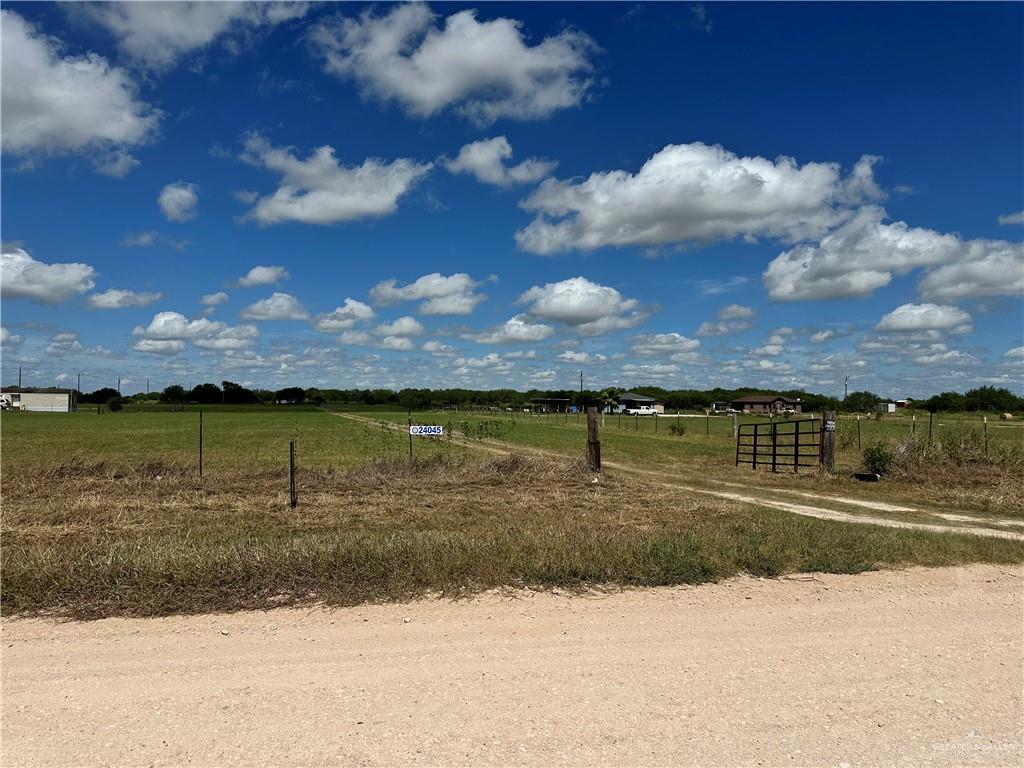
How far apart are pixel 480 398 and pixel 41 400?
8155cm

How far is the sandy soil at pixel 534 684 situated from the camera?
3.58 meters

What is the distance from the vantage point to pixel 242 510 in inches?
451

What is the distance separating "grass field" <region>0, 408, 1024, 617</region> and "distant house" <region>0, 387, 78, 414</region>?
116812 millimetres

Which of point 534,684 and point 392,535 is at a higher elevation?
point 392,535

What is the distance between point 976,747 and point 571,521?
6818 mm

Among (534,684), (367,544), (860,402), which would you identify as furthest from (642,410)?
(534,684)

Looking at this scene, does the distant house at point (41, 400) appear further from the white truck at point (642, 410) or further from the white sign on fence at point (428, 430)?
the white sign on fence at point (428, 430)

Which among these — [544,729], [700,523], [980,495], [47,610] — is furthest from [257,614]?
[980,495]

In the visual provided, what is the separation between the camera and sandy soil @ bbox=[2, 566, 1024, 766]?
3576 mm

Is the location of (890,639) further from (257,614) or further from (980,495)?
(980,495)

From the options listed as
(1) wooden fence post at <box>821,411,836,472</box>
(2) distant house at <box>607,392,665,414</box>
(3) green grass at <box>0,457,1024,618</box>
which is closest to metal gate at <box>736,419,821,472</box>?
(1) wooden fence post at <box>821,411,836,472</box>

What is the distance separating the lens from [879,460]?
59.9ft

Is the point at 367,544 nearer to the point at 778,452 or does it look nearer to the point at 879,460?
the point at 879,460

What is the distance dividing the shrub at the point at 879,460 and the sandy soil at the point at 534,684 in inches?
507
